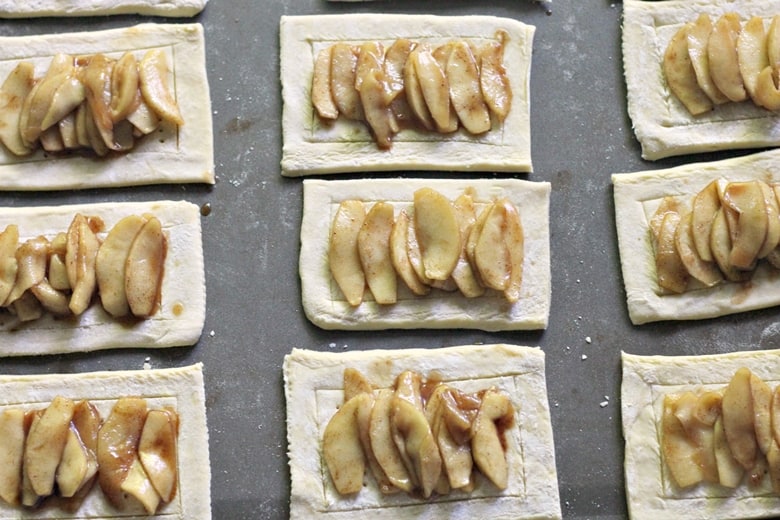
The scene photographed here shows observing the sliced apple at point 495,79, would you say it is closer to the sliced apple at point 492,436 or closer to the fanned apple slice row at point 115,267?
the sliced apple at point 492,436

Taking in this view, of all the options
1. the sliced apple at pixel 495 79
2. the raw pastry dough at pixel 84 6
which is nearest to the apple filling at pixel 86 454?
the raw pastry dough at pixel 84 6

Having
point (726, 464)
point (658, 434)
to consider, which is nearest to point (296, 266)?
point (658, 434)

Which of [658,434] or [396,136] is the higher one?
[396,136]

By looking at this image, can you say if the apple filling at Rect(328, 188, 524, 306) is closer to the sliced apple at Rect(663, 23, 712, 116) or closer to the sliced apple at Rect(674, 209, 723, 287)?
the sliced apple at Rect(674, 209, 723, 287)

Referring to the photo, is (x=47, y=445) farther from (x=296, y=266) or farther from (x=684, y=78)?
(x=684, y=78)

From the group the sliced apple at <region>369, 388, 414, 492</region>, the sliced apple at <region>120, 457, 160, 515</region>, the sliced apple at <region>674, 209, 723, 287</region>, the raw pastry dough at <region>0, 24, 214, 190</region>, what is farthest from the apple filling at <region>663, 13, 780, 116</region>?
the sliced apple at <region>120, 457, 160, 515</region>

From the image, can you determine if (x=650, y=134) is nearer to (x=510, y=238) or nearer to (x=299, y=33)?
(x=510, y=238)

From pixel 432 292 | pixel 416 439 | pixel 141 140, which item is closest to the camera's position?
pixel 416 439
